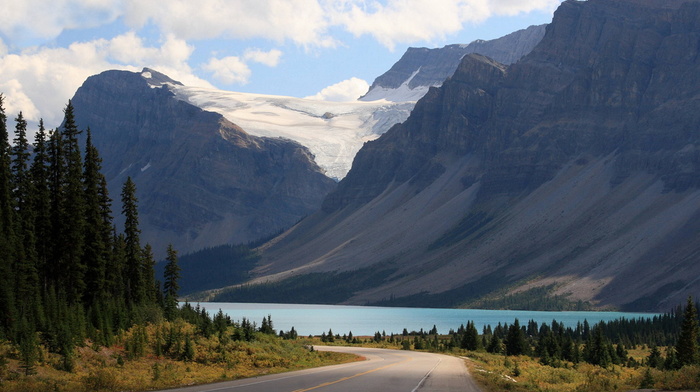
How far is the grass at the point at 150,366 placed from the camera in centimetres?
4078

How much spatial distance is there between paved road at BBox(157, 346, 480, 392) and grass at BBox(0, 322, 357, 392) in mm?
2326

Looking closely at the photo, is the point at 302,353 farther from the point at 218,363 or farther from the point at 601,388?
the point at 601,388

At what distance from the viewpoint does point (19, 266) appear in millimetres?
55031

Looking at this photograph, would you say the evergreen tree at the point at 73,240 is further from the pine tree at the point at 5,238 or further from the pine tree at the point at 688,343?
the pine tree at the point at 688,343

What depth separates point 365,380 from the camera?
1806 inches

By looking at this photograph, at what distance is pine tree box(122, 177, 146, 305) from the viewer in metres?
76.2

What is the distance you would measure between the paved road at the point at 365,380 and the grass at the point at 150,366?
2326 millimetres

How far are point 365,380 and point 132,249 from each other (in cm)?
3884

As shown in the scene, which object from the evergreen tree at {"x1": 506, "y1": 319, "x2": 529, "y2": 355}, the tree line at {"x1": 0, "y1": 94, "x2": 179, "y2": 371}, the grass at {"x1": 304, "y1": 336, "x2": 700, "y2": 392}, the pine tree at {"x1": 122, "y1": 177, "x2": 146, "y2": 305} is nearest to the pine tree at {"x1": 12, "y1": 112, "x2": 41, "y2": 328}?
the tree line at {"x1": 0, "y1": 94, "x2": 179, "y2": 371}

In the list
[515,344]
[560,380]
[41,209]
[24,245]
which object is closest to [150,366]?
[24,245]

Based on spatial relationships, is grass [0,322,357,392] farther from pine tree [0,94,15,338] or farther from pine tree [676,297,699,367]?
pine tree [676,297,699,367]

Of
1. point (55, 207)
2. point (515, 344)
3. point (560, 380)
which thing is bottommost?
point (560, 380)

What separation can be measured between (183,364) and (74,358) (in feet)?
22.7

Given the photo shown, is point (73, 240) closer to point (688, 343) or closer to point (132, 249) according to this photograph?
point (132, 249)
